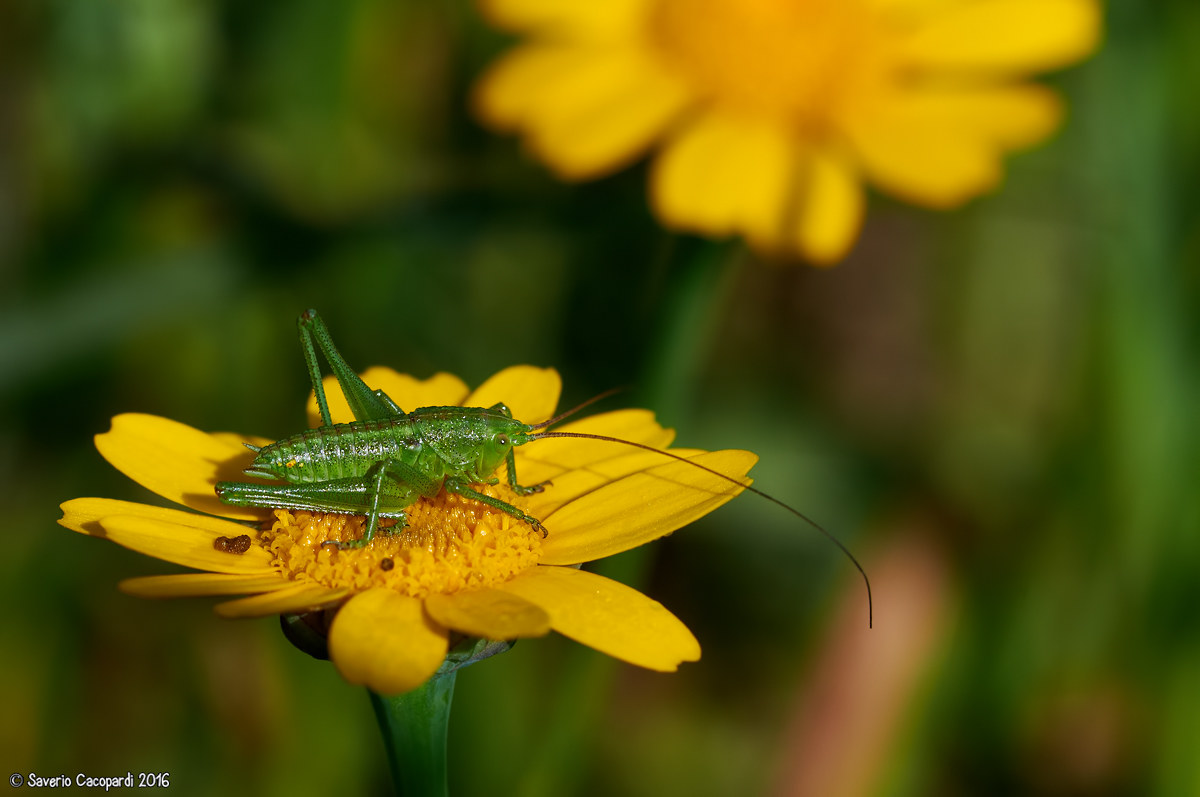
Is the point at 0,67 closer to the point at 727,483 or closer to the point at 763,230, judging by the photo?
the point at 763,230

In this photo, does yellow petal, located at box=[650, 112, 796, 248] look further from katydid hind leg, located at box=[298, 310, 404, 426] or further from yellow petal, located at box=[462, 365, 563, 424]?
katydid hind leg, located at box=[298, 310, 404, 426]

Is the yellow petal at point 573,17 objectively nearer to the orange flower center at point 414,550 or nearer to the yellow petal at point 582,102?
the yellow petal at point 582,102

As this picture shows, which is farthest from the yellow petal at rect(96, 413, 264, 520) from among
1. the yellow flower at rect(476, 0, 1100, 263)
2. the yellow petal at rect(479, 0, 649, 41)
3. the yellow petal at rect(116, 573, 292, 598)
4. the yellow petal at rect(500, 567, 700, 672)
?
the yellow petal at rect(479, 0, 649, 41)

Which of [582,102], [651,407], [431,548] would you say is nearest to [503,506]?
[431,548]

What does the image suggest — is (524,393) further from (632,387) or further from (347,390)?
(632,387)

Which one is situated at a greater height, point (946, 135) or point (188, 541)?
point (946, 135)

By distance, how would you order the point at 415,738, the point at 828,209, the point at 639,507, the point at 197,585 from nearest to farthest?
the point at 197,585 → the point at 415,738 → the point at 639,507 → the point at 828,209

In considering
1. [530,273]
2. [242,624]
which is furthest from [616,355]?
[242,624]
